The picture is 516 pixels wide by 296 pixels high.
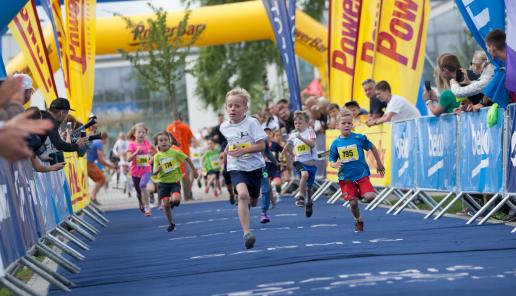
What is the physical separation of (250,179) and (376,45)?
928 centimetres

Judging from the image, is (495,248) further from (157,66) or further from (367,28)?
(157,66)

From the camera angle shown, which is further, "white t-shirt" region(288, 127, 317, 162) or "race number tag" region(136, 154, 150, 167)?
"race number tag" region(136, 154, 150, 167)

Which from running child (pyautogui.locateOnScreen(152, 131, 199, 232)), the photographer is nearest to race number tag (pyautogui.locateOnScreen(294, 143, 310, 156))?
running child (pyautogui.locateOnScreen(152, 131, 199, 232))

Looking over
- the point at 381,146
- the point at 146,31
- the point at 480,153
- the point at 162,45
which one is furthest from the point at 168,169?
the point at 162,45

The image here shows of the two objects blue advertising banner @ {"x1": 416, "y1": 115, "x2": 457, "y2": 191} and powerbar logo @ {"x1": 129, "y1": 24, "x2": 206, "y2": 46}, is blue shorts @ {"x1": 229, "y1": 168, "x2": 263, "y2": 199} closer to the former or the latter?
blue advertising banner @ {"x1": 416, "y1": 115, "x2": 457, "y2": 191}

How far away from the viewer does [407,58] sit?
68.7 ft

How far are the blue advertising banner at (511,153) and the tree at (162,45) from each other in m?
16.8

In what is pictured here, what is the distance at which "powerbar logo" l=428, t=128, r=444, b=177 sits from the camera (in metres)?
15.0

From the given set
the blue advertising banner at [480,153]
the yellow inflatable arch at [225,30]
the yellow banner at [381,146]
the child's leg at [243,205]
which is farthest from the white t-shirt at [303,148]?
the yellow inflatable arch at [225,30]

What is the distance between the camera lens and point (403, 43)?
2089 centimetres

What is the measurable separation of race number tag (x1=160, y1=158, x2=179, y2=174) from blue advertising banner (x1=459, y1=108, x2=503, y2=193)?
16.1ft

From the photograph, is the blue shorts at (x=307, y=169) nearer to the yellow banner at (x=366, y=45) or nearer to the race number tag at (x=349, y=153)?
the yellow banner at (x=366, y=45)

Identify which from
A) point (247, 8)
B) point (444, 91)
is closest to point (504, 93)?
point (444, 91)

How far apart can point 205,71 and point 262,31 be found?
810 inches
